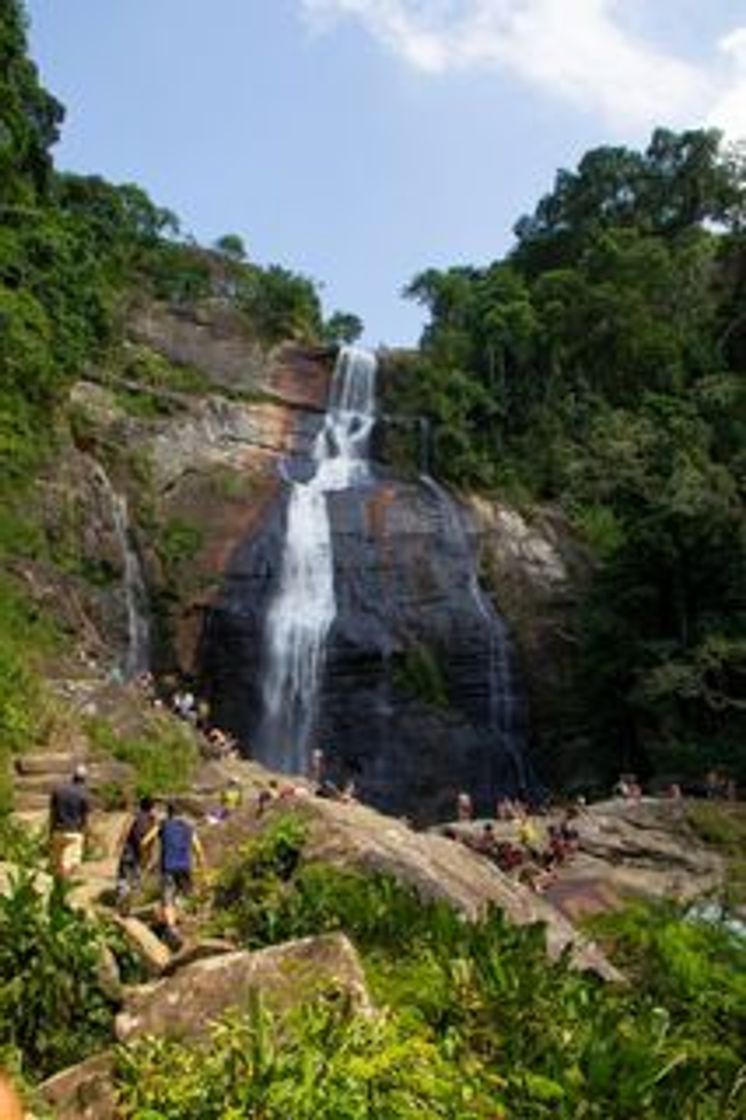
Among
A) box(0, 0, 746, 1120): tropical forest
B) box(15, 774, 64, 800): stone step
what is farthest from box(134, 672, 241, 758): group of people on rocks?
box(15, 774, 64, 800): stone step

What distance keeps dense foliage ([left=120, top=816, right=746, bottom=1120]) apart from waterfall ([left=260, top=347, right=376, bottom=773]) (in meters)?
22.2

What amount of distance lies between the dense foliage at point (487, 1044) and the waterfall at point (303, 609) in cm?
2217

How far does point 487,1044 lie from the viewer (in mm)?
7465

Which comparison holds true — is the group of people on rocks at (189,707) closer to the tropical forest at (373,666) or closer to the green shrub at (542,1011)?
the tropical forest at (373,666)

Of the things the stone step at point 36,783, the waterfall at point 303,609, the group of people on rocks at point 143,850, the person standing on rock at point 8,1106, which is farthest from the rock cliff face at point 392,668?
the person standing on rock at point 8,1106

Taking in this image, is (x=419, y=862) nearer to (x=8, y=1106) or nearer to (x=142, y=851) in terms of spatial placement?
(x=142, y=851)

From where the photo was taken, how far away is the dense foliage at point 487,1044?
21.3 ft

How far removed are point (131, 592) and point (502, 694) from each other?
887 centimetres

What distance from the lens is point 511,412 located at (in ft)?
143

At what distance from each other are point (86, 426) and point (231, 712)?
886 cm

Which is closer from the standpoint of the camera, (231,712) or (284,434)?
(231,712)

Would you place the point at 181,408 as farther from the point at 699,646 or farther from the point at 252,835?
the point at 252,835

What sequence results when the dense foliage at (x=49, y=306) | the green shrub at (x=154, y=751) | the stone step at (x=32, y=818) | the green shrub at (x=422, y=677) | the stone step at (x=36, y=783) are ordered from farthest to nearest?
the green shrub at (x=422, y=677), the dense foliage at (x=49, y=306), the green shrub at (x=154, y=751), the stone step at (x=36, y=783), the stone step at (x=32, y=818)

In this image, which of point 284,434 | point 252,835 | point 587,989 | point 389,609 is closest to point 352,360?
Answer: point 284,434
